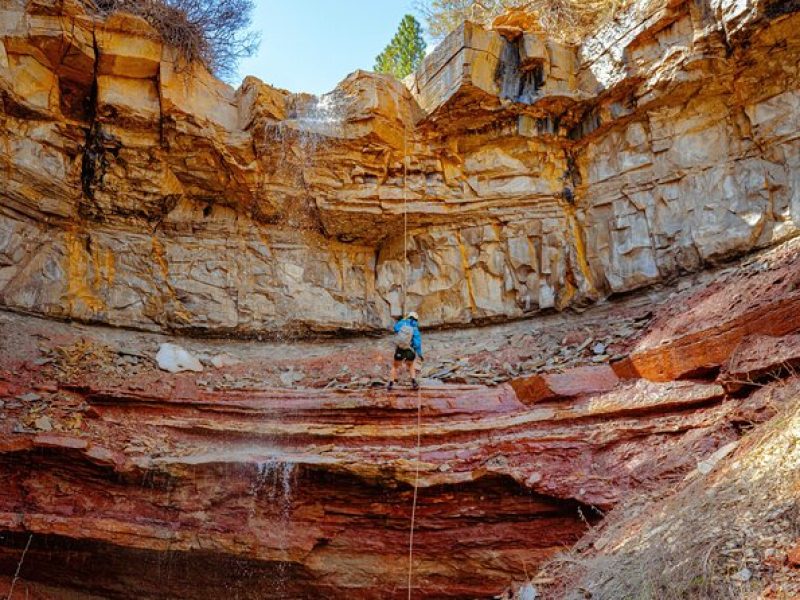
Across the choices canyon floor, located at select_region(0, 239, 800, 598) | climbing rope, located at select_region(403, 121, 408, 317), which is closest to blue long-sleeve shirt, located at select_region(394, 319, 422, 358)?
canyon floor, located at select_region(0, 239, 800, 598)

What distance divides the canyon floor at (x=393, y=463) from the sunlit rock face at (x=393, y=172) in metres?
1.99

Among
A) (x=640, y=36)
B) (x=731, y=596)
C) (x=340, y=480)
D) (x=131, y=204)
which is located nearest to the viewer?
(x=731, y=596)

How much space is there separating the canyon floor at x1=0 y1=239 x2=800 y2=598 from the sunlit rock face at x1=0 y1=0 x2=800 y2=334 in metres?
1.99

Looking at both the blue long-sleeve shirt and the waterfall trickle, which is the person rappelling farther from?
the waterfall trickle

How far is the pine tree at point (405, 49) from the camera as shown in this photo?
23219 millimetres

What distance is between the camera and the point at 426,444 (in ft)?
32.5

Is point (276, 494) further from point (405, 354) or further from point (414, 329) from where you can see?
point (414, 329)

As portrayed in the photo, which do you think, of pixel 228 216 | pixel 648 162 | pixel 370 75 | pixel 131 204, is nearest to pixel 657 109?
pixel 648 162

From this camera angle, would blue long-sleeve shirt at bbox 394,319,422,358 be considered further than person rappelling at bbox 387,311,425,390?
Yes

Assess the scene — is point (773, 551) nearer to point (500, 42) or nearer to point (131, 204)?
point (500, 42)

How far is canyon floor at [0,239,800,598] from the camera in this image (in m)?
7.87

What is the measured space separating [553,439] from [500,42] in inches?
365

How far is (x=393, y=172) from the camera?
14.7m

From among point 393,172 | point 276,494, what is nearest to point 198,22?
point 393,172
